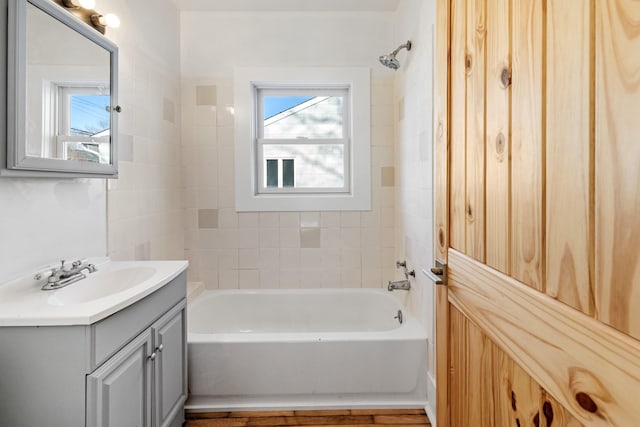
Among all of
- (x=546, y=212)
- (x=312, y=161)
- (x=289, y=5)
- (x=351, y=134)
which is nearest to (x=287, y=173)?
(x=312, y=161)

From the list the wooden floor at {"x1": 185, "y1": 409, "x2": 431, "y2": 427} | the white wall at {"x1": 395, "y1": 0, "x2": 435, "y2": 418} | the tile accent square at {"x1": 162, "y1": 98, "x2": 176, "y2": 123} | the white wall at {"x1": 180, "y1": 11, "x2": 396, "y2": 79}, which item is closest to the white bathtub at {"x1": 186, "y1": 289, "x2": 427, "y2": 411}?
the wooden floor at {"x1": 185, "y1": 409, "x2": 431, "y2": 427}

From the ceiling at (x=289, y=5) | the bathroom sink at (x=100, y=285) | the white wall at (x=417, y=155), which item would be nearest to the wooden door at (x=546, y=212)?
the white wall at (x=417, y=155)

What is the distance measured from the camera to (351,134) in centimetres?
271

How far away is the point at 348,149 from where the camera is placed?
9.19 feet

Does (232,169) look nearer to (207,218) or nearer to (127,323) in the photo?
(207,218)

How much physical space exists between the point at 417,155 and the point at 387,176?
1.90ft

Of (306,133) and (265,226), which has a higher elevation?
(306,133)

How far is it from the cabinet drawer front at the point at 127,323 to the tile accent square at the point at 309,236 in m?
1.22

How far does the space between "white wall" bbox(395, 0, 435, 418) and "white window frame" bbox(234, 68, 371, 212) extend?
0.82 ft

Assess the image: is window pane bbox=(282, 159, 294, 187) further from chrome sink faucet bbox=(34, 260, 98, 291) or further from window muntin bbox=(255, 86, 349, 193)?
chrome sink faucet bbox=(34, 260, 98, 291)

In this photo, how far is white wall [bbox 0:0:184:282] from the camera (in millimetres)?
1239

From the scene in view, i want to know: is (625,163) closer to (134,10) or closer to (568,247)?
(568,247)

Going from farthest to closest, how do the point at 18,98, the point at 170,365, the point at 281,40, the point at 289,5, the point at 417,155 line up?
the point at 281,40 → the point at 289,5 → the point at 417,155 → the point at 170,365 → the point at 18,98

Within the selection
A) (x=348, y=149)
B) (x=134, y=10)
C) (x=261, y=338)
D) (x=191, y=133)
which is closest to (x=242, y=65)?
(x=191, y=133)
